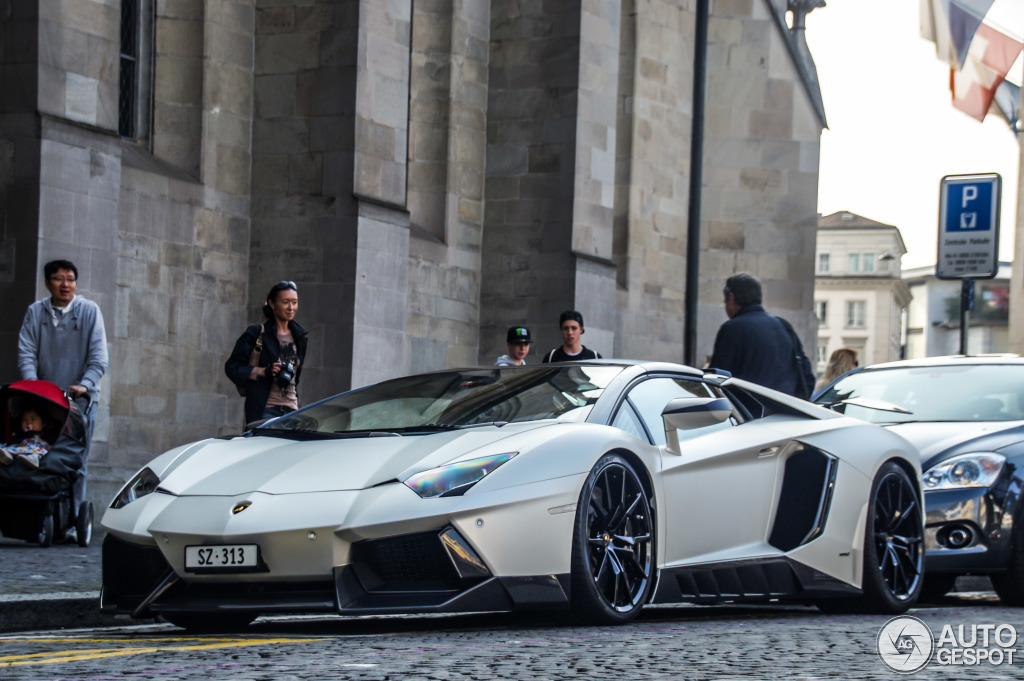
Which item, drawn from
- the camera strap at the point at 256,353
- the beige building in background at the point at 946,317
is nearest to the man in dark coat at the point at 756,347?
the camera strap at the point at 256,353

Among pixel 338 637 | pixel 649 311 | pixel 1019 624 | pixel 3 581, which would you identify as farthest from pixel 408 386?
pixel 649 311

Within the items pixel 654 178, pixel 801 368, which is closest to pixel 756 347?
pixel 801 368

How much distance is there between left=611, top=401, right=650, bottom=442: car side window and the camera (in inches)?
267

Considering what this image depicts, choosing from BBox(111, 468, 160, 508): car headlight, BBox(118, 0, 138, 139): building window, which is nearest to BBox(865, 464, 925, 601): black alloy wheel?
BBox(111, 468, 160, 508): car headlight

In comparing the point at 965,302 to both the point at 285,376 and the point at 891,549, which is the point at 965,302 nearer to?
the point at 891,549

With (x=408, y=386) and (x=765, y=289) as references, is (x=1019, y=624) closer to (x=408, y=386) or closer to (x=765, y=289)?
(x=408, y=386)

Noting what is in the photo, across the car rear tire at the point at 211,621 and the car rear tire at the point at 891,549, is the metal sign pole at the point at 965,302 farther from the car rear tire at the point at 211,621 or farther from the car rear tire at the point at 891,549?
the car rear tire at the point at 211,621

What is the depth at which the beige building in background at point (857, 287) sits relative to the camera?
115500mm

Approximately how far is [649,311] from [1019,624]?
1628 centimetres

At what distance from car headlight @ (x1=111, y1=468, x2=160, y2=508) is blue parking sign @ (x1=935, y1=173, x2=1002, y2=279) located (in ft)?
27.9

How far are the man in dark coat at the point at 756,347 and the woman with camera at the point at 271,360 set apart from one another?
109 inches

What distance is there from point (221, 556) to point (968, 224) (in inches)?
366

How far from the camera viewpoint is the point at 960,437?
356 inches

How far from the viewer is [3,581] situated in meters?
7.61
